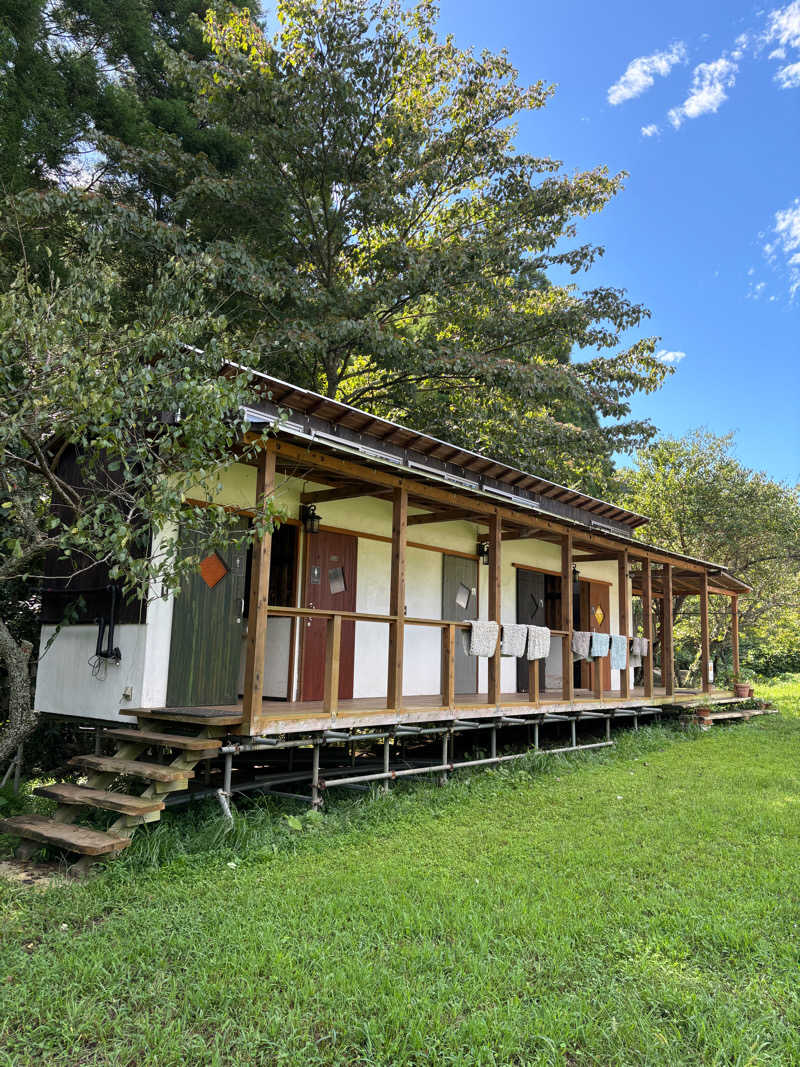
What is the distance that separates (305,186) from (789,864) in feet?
40.7

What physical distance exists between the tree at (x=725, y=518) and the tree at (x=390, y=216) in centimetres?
681

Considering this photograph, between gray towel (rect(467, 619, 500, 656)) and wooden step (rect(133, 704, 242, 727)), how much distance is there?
3003 millimetres

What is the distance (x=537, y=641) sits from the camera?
968cm

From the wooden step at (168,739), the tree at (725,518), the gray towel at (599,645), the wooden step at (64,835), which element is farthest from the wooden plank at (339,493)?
the tree at (725,518)

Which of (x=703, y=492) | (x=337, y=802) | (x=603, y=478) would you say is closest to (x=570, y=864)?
(x=337, y=802)

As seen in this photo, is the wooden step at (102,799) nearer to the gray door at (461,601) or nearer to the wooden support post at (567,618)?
the gray door at (461,601)

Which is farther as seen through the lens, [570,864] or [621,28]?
[621,28]

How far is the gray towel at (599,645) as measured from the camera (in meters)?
11.0

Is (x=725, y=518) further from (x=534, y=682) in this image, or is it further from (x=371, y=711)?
(x=371, y=711)

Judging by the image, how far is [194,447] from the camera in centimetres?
503

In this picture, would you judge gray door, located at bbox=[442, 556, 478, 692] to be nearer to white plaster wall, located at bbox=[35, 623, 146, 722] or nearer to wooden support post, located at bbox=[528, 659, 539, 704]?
wooden support post, located at bbox=[528, 659, 539, 704]

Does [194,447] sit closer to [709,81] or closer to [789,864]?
[789,864]

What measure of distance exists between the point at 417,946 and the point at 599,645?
775 cm

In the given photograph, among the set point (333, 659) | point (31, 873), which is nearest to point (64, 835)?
point (31, 873)
